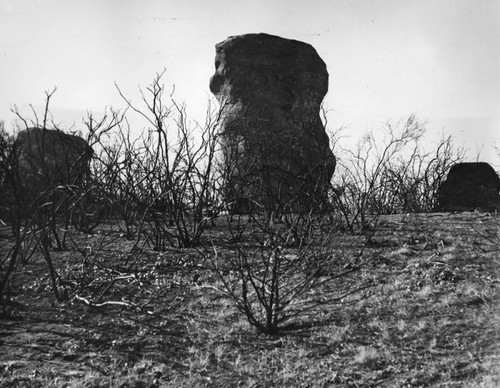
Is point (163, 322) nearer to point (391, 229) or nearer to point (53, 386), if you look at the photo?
point (53, 386)

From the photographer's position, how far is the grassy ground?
4.06m

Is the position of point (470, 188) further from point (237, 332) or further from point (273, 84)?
point (237, 332)

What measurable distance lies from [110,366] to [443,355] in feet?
10.1

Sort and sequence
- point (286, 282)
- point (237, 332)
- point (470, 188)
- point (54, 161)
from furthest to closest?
point (470, 188) → point (54, 161) → point (286, 282) → point (237, 332)

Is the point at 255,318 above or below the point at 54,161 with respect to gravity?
below

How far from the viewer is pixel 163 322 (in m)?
5.21

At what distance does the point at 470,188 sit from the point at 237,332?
11322 mm

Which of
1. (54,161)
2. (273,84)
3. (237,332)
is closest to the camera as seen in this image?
(237,332)

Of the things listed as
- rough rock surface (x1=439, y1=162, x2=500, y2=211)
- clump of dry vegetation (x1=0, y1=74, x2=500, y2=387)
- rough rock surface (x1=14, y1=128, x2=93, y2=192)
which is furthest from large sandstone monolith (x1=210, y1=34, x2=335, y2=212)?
clump of dry vegetation (x1=0, y1=74, x2=500, y2=387)

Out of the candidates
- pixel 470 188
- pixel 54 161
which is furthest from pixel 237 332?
pixel 470 188

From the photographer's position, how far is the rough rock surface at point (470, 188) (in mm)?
13516

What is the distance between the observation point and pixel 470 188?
13.9m

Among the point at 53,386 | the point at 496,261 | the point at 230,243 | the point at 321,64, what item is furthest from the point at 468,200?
the point at 53,386

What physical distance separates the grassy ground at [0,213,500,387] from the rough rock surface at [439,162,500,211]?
711 cm
